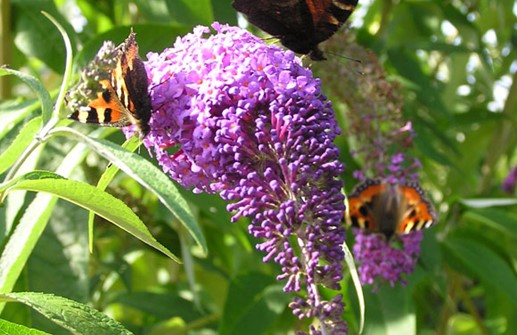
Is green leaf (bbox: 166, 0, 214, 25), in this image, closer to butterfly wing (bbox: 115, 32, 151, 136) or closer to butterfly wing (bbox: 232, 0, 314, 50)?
butterfly wing (bbox: 232, 0, 314, 50)

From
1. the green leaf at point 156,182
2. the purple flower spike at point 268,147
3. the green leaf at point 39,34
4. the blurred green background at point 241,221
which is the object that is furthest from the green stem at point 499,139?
the green leaf at point 156,182

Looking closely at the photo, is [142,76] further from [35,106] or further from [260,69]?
[35,106]

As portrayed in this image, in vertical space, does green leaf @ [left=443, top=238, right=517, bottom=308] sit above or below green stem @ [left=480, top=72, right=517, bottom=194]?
below

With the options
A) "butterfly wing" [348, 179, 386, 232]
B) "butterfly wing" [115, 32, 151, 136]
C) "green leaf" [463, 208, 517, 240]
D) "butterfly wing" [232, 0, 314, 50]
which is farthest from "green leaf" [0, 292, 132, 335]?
"green leaf" [463, 208, 517, 240]

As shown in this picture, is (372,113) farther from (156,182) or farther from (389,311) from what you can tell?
(156,182)

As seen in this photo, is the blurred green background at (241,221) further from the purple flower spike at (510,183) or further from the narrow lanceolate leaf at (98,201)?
the narrow lanceolate leaf at (98,201)

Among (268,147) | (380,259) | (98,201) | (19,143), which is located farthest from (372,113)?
(98,201)

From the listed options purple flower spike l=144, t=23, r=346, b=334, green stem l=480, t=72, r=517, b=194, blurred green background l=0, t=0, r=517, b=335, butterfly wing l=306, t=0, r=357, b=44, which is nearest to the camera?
purple flower spike l=144, t=23, r=346, b=334
